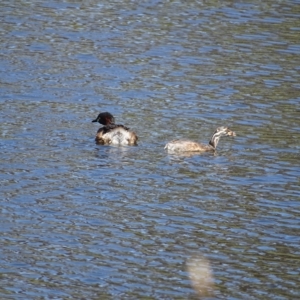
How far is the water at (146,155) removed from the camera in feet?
36.0

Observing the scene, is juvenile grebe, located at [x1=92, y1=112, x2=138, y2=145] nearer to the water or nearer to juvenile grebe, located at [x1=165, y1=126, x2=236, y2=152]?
the water

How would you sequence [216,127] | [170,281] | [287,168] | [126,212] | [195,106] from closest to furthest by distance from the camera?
[170,281] → [126,212] → [287,168] → [216,127] → [195,106]

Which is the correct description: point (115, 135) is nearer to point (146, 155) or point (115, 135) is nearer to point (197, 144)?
point (146, 155)

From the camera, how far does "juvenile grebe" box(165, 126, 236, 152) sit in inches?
618

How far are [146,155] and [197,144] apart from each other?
0.80m

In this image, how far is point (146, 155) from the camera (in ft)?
51.4

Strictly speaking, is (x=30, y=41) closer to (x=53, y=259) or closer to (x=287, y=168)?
(x=287, y=168)

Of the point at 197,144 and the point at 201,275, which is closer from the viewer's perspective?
the point at 201,275

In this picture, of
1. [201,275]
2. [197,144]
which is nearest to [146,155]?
[197,144]

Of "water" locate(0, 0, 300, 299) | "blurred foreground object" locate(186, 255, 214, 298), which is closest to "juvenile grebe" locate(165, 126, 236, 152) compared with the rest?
"water" locate(0, 0, 300, 299)

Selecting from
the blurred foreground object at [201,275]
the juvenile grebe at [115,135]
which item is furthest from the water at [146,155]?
the juvenile grebe at [115,135]

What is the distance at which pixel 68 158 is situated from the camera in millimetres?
15219

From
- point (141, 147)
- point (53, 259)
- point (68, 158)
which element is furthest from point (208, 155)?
point (53, 259)

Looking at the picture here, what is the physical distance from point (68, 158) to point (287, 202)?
130 inches
